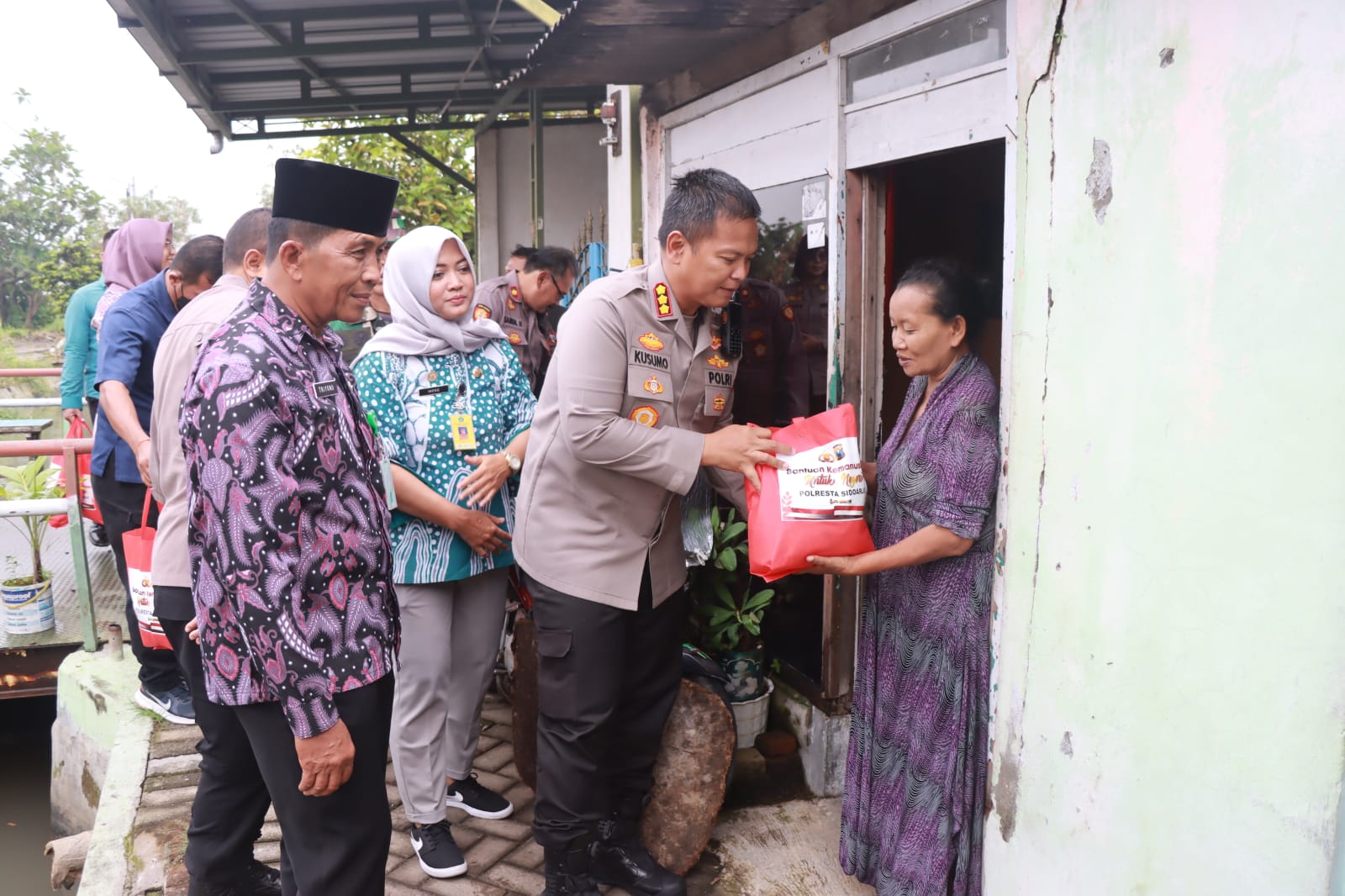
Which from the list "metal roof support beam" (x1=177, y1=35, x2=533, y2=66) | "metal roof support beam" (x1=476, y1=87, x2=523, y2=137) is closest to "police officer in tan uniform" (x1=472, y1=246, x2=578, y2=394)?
"metal roof support beam" (x1=476, y1=87, x2=523, y2=137)

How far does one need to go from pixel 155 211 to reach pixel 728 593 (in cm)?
4328

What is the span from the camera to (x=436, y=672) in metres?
3.12

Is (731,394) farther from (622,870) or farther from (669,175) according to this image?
(669,175)

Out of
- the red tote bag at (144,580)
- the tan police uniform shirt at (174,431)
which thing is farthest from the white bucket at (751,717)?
the red tote bag at (144,580)

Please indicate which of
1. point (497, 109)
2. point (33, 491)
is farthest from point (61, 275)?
point (33, 491)

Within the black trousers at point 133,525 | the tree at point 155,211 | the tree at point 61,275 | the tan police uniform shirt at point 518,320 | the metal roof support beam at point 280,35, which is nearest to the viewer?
the black trousers at point 133,525

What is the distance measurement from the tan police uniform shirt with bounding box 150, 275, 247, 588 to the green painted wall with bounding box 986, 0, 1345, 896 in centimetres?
234

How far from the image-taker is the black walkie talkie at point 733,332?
300 centimetres

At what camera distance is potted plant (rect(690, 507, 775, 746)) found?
12.4 feet

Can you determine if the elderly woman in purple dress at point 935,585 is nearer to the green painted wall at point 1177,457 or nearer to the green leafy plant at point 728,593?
the green painted wall at point 1177,457

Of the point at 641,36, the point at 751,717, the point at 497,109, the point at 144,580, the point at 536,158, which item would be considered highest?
the point at 497,109

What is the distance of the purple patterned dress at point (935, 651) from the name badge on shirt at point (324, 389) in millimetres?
1532

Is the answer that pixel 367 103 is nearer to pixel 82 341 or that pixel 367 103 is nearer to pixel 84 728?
pixel 82 341

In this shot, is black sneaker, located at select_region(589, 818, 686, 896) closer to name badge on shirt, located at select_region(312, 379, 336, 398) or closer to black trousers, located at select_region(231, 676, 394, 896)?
black trousers, located at select_region(231, 676, 394, 896)
